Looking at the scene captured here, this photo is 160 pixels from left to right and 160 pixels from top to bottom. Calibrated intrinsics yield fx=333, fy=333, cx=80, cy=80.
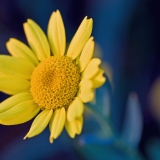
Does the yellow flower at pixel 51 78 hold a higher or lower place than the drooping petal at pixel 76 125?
higher

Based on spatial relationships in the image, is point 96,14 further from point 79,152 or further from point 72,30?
point 79,152

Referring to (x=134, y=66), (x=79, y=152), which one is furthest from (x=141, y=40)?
(x=79, y=152)

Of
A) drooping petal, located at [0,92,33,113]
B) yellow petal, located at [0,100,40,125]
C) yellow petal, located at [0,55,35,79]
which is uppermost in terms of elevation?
yellow petal, located at [0,55,35,79]

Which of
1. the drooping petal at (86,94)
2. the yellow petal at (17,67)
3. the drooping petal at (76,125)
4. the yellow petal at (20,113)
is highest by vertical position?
the yellow petal at (17,67)
